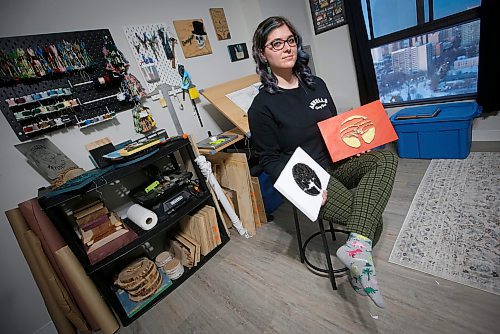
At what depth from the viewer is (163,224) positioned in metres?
1.47

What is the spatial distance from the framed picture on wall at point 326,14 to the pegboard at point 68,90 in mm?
1914

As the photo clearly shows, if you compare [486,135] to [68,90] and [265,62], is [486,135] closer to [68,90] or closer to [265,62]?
[265,62]

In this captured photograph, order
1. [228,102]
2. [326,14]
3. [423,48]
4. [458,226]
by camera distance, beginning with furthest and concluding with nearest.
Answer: [326,14] < [423,48] < [228,102] < [458,226]

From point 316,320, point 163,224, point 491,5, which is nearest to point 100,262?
point 163,224

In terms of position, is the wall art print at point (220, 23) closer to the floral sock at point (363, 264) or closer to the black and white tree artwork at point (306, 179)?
the black and white tree artwork at point (306, 179)

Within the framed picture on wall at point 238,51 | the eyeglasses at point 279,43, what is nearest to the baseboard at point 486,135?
the eyeglasses at point 279,43

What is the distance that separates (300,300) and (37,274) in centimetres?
143

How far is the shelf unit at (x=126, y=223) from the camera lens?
46.1 inches

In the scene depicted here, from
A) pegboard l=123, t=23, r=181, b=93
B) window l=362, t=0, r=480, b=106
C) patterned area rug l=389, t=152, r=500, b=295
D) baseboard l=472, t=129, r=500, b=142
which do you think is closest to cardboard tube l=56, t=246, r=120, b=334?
pegboard l=123, t=23, r=181, b=93

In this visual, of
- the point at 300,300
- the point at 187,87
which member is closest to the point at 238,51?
the point at 187,87

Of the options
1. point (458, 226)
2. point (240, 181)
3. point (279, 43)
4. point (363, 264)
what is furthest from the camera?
point (240, 181)

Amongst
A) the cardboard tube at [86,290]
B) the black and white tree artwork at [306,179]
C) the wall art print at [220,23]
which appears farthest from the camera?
the wall art print at [220,23]

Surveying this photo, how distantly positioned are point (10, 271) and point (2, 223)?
27 cm

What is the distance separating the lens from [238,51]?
247cm
